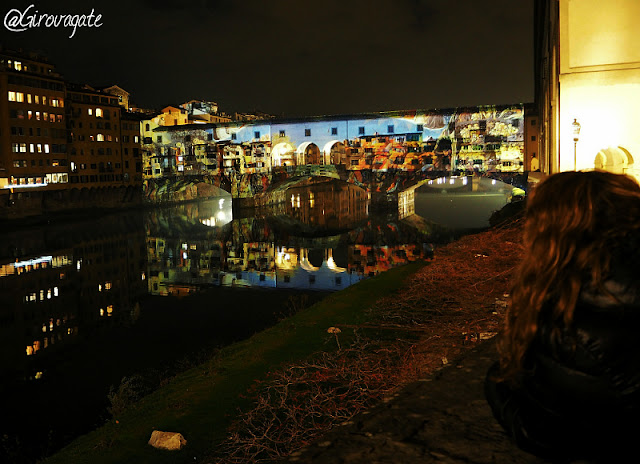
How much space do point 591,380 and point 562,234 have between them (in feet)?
1.42

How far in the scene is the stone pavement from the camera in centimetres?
287

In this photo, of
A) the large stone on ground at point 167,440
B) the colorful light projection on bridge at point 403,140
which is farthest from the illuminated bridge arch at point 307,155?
the large stone on ground at point 167,440

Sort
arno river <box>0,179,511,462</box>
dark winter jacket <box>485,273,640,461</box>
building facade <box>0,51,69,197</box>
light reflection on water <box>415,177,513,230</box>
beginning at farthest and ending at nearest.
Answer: building facade <box>0,51,69,197</box> < light reflection on water <box>415,177,513,230</box> < arno river <box>0,179,511,462</box> < dark winter jacket <box>485,273,640,461</box>

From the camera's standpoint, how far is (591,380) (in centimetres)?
163

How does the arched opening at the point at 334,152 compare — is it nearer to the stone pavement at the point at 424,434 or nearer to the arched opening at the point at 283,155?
the arched opening at the point at 283,155

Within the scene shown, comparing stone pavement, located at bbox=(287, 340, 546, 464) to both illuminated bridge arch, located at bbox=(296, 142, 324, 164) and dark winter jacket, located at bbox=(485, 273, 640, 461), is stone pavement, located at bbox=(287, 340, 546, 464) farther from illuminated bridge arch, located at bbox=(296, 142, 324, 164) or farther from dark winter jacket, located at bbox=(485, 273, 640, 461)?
illuminated bridge arch, located at bbox=(296, 142, 324, 164)

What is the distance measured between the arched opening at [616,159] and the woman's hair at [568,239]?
40.6 feet

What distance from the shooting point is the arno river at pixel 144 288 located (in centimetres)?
1024

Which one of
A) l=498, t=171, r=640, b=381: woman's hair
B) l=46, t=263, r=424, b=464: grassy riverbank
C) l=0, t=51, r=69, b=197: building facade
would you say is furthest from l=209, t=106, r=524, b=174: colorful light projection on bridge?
l=498, t=171, r=640, b=381: woman's hair

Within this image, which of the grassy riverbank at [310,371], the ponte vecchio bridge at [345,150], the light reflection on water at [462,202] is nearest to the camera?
the grassy riverbank at [310,371]

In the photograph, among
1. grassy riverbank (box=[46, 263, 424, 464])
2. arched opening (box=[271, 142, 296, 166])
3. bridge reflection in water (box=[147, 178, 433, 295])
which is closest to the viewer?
grassy riverbank (box=[46, 263, 424, 464])

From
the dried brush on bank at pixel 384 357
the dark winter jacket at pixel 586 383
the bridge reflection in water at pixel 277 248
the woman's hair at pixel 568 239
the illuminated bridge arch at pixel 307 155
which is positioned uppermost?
the illuminated bridge arch at pixel 307 155

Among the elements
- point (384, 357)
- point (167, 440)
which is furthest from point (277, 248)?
point (167, 440)

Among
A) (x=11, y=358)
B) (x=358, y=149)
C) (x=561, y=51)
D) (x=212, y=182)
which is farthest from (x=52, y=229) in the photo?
(x=561, y=51)
